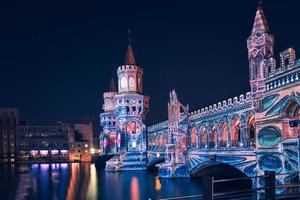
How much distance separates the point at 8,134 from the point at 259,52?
121 m

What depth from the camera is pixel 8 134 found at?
134750 mm

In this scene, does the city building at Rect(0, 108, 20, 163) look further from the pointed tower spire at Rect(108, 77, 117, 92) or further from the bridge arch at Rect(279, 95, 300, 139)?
the bridge arch at Rect(279, 95, 300, 139)

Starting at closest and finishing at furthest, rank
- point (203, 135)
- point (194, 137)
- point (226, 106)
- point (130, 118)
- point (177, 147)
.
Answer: point (226, 106), point (203, 135), point (177, 147), point (194, 137), point (130, 118)

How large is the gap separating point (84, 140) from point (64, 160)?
1351 centimetres

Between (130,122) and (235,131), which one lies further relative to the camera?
(130,122)

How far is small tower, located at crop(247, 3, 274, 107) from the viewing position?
29325mm

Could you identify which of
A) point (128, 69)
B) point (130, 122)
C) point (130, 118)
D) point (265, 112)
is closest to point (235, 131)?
point (265, 112)

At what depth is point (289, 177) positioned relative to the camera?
25.5 m

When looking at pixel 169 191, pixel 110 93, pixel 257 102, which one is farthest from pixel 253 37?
pixel 110 93

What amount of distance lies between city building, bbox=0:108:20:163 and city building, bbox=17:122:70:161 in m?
1.76

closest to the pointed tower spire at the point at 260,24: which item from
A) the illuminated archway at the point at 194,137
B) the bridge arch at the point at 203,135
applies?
the bridge arch at the point at 203,135

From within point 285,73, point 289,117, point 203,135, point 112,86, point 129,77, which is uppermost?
point 112,86

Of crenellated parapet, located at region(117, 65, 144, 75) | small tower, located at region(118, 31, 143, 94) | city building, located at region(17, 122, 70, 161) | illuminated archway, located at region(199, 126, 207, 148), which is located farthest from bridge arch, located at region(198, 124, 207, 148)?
city building, located at region(17, 122, 70, 161)

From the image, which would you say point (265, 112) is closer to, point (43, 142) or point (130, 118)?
point (130, 118)
